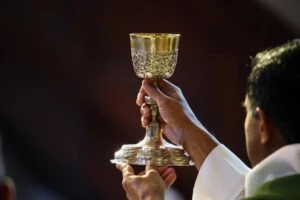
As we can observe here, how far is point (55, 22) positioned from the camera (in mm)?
2877

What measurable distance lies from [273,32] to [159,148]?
1246 millimetres

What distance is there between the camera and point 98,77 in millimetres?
2863

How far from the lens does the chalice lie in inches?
62.7

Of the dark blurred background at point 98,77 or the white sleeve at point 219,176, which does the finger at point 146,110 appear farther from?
the dark blurred background at point 98,77

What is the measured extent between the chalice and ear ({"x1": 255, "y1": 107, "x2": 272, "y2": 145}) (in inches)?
15.5

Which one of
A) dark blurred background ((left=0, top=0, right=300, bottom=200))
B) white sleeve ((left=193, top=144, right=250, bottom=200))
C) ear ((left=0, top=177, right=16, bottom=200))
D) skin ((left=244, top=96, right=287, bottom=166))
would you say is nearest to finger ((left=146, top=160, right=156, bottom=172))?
white sleeve ((left=193, top=144, right=250, bottom=200))

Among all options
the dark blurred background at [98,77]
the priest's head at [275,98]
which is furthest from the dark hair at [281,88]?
the dark blurred background at [98,77]

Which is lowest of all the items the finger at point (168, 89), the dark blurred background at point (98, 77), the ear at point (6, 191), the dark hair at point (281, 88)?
the dark blurred background at point (98, 77)

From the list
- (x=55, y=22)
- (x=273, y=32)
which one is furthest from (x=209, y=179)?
(x=55, y=22)

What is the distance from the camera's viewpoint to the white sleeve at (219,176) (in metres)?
1.56

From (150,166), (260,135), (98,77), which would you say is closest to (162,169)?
(150,166)

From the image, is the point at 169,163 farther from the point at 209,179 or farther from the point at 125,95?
the point at 125,95

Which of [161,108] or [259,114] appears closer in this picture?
[259,114]

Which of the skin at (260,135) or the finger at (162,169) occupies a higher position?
the skin at (260,135)
